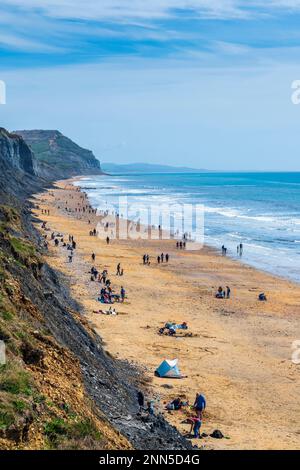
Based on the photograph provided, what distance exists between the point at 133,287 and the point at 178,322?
30.7ft

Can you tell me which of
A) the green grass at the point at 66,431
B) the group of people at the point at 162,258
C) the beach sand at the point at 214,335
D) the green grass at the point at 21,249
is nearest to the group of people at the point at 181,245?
the beach sand at the point at 214,335

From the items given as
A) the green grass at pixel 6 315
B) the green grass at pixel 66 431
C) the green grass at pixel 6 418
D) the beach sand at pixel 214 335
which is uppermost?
the green grass at pixel 6 315

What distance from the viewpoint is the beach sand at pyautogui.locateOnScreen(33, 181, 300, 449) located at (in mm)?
18859

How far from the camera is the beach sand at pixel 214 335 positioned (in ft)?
61.9

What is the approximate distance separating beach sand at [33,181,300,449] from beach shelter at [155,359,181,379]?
1.08 feet

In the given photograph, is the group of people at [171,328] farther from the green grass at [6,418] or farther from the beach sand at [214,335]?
the green grass at [6,418]

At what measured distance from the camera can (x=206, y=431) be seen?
17.4m

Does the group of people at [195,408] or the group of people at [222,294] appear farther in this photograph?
the group of people at [222,294]

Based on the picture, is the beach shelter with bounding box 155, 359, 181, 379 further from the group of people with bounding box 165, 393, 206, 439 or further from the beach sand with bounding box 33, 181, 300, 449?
the group of people with bounding box 165, 393, 206, 439

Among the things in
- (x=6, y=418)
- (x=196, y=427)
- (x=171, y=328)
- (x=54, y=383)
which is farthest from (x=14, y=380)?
(x=171, y=328)

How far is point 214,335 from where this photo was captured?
28.3 metres

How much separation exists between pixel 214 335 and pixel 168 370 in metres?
6.88

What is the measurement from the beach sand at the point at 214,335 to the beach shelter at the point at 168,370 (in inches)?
12.9

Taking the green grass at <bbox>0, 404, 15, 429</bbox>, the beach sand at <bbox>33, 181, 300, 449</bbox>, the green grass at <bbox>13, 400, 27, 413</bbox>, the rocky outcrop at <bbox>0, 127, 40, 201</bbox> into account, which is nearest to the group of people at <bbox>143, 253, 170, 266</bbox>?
the beach sand at <bbox>33, 181, 300, 449</bbox>
